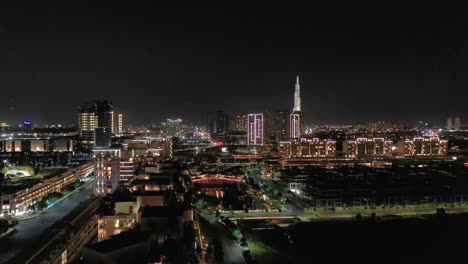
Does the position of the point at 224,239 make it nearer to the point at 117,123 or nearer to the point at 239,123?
the point at 117,123

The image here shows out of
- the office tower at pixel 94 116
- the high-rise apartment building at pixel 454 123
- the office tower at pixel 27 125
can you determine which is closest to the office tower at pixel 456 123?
the high-rise apartment building at pixel 454 123

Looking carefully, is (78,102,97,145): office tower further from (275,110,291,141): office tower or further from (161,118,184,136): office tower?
(275,110,291,141): office tower

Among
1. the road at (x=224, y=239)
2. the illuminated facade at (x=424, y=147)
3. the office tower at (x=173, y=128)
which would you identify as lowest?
the road at (x=224, y=239)

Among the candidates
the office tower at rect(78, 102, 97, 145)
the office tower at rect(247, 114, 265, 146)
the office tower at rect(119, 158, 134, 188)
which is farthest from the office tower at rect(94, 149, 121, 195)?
the office tower at rect(78, 102, 97, 145)

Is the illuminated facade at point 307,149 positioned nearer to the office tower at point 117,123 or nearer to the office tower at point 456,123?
the office tower at point 117,123

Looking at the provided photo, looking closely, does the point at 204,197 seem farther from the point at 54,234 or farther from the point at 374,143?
the point at 374,143

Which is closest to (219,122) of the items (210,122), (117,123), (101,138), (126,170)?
(210,122)
